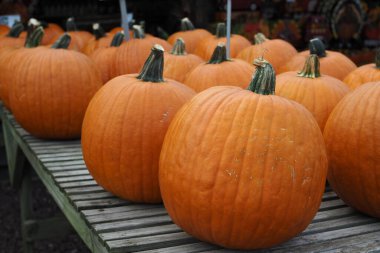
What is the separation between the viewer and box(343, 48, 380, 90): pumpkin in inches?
77.8

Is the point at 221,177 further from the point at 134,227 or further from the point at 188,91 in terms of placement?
the point at 188,91

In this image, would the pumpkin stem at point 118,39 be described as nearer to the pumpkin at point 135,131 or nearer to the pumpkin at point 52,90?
the pumpkin at point 52,90

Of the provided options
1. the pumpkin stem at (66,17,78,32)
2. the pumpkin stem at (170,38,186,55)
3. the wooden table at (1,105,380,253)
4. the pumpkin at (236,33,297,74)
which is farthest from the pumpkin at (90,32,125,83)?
the pumpkin stem at (66,17,78,32)

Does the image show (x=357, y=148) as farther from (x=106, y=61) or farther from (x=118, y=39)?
(x=118, y=39)

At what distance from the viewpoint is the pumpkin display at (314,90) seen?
1.78 m

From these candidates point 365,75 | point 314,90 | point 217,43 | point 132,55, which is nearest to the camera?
point 314,90

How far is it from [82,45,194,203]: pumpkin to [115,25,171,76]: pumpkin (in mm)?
1139

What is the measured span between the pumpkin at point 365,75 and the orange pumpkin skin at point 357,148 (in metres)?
0.45

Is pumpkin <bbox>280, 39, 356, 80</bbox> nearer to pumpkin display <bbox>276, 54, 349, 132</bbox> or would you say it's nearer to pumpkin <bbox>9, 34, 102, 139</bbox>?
pumpkin display <bbox>276, 54, 349, 132</bbox>

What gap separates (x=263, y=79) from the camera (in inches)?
53.9

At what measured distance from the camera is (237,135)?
50.4 inches

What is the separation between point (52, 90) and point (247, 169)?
4.46ft

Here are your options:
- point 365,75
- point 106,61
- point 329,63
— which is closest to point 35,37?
point 106,61

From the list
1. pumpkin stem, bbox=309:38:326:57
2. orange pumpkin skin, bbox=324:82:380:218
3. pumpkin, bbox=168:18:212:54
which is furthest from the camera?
pumpkin, bbox=168:18:212:54
